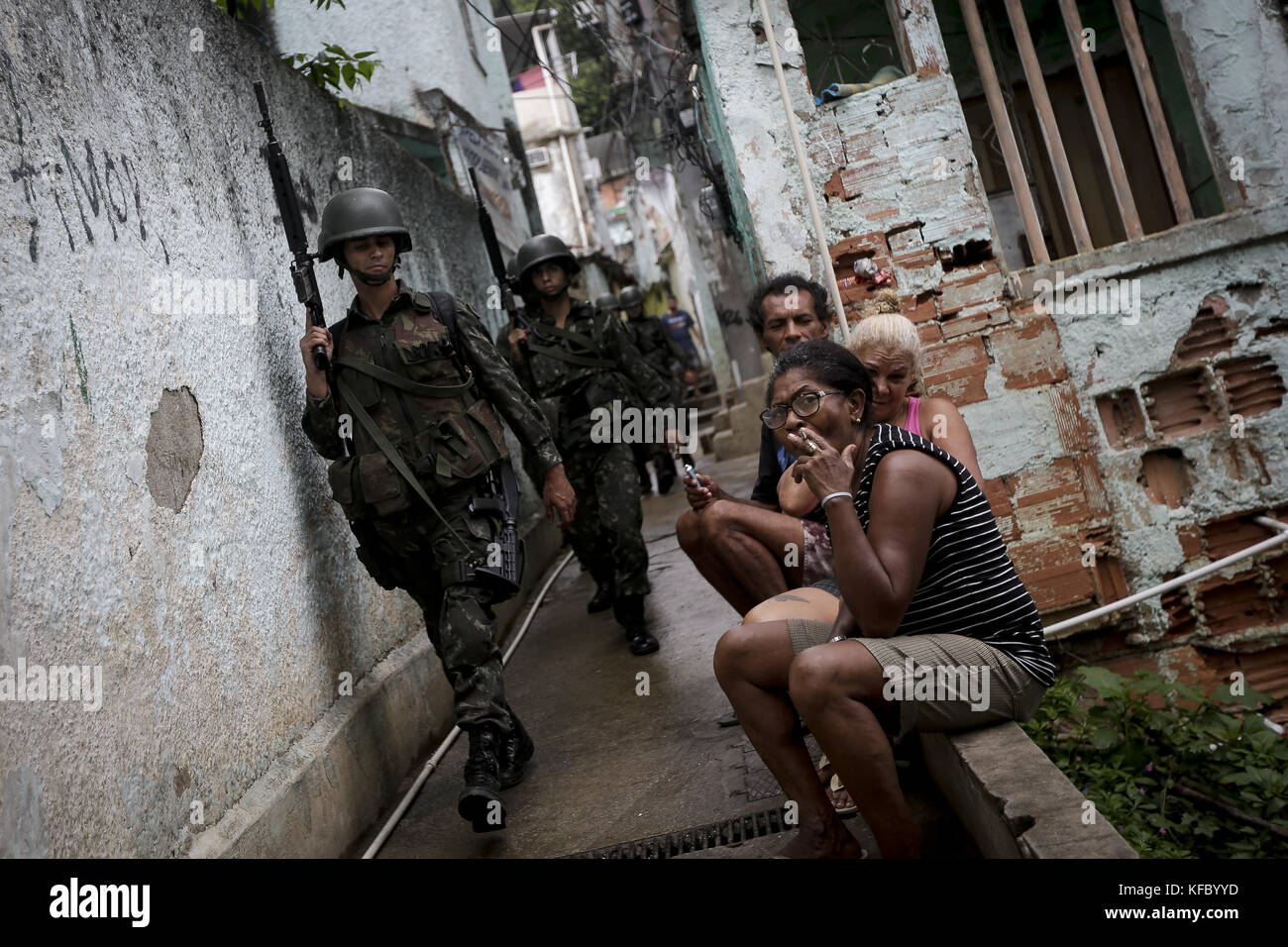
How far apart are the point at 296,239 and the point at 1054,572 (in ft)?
10.8

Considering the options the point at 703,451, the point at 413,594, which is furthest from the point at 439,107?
the point at 413,594

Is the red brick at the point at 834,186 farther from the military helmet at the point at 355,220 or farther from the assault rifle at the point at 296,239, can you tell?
the assault rifle at the point at 296,239

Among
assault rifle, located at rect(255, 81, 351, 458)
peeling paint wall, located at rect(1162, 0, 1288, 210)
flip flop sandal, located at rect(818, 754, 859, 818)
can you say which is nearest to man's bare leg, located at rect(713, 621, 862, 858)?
flip flop sandal, located at rect(818, 754, 859, 818)

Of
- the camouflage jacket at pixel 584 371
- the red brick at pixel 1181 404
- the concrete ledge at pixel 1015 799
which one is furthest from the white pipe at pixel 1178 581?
the camouflage jacket at pixel 584 371

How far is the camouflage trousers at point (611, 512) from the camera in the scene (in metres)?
5.25

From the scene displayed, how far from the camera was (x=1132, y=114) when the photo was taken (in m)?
6.02

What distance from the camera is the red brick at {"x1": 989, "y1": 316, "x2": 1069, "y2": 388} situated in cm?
455

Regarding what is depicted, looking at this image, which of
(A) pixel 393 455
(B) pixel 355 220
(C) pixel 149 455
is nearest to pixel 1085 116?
(B) pixel 355 220

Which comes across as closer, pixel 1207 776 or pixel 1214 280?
pixel 1207 776

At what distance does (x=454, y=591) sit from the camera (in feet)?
12.0

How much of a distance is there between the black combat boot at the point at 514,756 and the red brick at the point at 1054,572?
7.12 feet

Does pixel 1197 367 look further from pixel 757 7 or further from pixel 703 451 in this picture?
pixel 703 451

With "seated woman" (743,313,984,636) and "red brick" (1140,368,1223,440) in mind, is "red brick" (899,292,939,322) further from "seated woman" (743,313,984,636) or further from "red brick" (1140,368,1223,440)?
"seated woman" (743,313,984,636)
